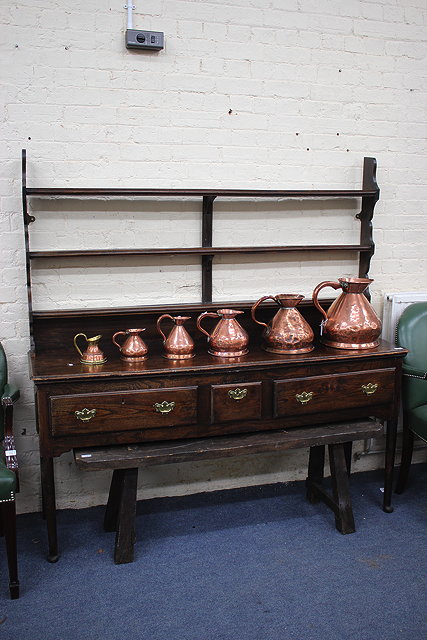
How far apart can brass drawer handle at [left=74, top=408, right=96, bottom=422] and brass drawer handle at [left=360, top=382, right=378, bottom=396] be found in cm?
128

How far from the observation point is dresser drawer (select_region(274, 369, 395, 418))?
2.81 m

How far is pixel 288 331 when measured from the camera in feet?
9.52

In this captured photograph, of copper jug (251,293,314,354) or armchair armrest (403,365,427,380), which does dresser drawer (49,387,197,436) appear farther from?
armchair armrest (403,365,427,380)

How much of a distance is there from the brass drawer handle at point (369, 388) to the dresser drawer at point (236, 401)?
533 millimetres

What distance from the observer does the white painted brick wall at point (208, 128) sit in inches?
113

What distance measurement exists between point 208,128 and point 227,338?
1.09 metres

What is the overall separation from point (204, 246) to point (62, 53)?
3.70 feet

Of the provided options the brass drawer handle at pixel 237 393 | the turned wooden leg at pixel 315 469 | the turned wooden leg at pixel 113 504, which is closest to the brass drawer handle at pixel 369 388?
the turned wooden leg at pixel 315 469

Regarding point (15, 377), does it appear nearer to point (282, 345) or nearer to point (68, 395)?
point (68, 395)

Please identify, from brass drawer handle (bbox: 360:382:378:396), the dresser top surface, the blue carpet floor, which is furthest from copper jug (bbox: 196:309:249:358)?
the blue carpet floor

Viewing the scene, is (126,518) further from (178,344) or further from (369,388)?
(369,388)

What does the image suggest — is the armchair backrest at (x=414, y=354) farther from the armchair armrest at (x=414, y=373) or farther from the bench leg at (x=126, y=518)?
the bench leg at (x=126, y=518)

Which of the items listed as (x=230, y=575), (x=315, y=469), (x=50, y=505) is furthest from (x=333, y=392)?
(x=50, y=505)

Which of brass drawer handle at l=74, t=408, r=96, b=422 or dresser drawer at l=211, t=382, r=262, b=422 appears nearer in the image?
brass drawer handle at l=74, t=408, r=96, b=422
